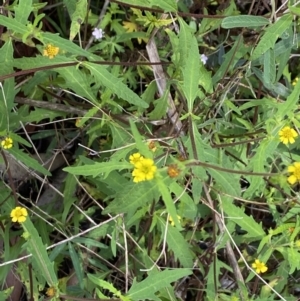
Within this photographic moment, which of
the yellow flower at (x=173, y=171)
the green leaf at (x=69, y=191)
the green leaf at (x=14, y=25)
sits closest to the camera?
the yellow flower at (x=173, y=171)

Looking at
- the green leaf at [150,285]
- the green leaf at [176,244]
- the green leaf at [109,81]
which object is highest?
the green leaf at [109,81]

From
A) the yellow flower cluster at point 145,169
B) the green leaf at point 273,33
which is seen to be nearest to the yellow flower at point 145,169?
the yellow flower cluster at point 145,169

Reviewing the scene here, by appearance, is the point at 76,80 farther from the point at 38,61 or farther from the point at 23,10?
the point at 23,10

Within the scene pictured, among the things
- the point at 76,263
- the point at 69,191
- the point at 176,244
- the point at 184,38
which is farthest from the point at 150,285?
the point at 184,38

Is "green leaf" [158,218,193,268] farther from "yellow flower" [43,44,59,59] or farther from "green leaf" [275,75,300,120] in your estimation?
"yellow flower" [43,44,59,59]

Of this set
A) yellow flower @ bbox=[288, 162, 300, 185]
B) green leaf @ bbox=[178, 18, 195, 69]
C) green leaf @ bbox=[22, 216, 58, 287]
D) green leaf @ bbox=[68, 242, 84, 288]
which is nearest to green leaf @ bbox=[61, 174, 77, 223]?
green leaf @ bbox=[68, 242, 84, 288]

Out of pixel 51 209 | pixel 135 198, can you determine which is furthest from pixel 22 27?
pixel 51 209

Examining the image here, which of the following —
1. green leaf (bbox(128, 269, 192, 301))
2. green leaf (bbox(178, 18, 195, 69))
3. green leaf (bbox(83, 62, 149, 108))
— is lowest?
green leaf (bbox(128, 269, 192, 301))

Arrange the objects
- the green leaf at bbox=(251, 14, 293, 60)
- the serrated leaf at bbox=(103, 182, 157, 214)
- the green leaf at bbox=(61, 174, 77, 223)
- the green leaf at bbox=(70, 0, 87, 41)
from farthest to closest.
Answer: the green leaf at bbox=(61, 174, 77, 223), the green leaf at bbox=(70, 0, 87, 41), the green leaf at bbox=(251, 14, 293, 60), the serrated leaf at bbox=(103, 182, 157, 214)

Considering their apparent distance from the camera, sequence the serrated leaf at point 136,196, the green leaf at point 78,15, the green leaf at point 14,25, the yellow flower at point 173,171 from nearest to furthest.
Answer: the yellow flower at point 173,171 < the serrated leaf at point 136,196 < the green leaf at point 14,25 < the green leaf at point 78,15

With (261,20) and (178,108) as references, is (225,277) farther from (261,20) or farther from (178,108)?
(261,20)

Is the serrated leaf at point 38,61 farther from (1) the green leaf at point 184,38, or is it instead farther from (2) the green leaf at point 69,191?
(2) the green leaf at point 69,191
